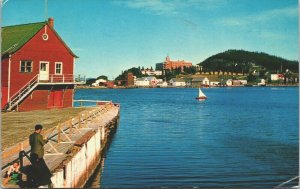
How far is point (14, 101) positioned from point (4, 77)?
253 centimetres

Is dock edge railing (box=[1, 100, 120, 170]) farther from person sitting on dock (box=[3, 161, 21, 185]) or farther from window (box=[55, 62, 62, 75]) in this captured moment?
window (box=[55, 62, 62, 75])

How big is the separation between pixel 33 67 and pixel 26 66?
2.38 ft

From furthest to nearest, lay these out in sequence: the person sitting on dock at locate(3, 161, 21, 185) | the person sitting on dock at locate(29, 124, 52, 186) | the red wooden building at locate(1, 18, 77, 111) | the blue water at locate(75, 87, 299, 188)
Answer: the red wooden building at locate(1, 18, 77, 111) → the blue water at locate(75, 87, 299, 188) → the person sitting on dock at locate(3, 161, 21, 185) → the person sitting on dock at locate(29, 124, 52, 186)

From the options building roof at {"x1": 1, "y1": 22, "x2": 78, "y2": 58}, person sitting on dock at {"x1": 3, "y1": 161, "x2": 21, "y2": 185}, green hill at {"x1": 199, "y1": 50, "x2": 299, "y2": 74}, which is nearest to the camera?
person sitting on dock at {"x1": 3, "y1": 161, "x2": 21, "y2": 185}

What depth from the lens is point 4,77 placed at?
3547 cm

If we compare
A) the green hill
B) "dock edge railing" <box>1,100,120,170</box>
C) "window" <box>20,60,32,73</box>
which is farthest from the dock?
"window" <box>20,60,32,73</box>

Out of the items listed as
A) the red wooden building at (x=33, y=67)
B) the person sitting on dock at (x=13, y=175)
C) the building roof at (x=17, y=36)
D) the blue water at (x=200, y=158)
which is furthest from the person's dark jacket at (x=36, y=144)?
the building roof at (x=17, y=36)

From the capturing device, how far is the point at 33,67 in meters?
36.8

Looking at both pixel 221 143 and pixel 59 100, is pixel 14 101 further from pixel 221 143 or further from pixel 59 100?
pixel 221 143

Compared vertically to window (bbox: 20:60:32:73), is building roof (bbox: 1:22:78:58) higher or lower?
higher

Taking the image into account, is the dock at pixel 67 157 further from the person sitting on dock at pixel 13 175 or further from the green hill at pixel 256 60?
the green hill at pixel 256 60

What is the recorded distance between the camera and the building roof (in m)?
35.7

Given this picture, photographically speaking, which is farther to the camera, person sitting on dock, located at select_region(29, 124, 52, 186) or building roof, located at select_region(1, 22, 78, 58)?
building roof, located at select_region(1, 22, 78, 58)

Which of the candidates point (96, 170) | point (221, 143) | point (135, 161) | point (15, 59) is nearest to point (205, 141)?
point (221, 143)
